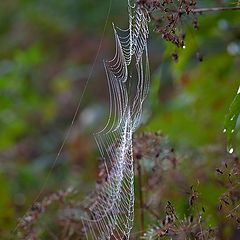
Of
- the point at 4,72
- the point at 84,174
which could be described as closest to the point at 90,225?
the point at 4,72

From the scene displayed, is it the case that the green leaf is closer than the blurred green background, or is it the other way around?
the green leaf

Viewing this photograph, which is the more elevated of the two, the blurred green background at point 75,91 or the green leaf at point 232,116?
the blurred green background at point 75,91

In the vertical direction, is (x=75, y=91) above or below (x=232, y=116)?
above

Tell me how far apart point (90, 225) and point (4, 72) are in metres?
1.48

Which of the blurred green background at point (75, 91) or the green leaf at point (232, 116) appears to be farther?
the blurred green background at point (75, 91)

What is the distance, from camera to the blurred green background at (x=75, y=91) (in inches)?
95.4

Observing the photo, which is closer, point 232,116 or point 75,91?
point 232,116

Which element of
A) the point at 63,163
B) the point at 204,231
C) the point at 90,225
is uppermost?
the point at 63,163

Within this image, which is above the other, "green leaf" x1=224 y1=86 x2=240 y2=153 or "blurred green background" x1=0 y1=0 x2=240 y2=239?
→ "blurred green background" x1=0 y1=0 x2=240 y2=239

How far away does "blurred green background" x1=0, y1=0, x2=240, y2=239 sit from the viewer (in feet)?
7.95

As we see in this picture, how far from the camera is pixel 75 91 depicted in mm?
5309

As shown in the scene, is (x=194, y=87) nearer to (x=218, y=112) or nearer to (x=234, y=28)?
(x=218, y=112)

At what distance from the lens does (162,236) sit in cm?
119

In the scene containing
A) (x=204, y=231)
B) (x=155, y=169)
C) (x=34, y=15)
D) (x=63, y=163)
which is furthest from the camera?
(x=34, y=15)
